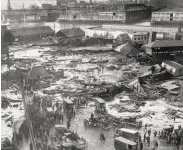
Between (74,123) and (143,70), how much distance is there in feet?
11.0

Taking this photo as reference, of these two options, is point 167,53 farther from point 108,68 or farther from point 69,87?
point 69,87

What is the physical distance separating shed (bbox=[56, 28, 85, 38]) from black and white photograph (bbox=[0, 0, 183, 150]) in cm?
4

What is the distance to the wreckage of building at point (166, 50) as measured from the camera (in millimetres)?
9008

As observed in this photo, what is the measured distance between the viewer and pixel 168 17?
9.29 m

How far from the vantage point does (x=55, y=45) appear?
9680 mm

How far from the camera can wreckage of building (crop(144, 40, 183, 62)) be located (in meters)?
9.01

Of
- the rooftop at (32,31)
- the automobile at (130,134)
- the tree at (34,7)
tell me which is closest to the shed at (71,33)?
the rooftop at (32,31)

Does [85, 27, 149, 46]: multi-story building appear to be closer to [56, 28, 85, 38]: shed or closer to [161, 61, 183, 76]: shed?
[56, 28, 85, 38]: shed

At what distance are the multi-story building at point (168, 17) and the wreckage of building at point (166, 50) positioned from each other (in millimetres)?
730

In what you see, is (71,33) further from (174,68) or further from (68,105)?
(68,105)

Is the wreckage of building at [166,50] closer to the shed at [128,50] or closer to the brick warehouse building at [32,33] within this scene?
the shed at [128,50]

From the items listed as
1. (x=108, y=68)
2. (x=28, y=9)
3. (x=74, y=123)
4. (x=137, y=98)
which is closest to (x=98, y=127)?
(x=74, y=123)

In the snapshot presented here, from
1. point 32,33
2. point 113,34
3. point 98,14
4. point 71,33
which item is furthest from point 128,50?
point 32,33

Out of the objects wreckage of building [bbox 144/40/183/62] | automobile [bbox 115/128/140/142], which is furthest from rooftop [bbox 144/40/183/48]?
automobile [bbox 115/128/140/142]
